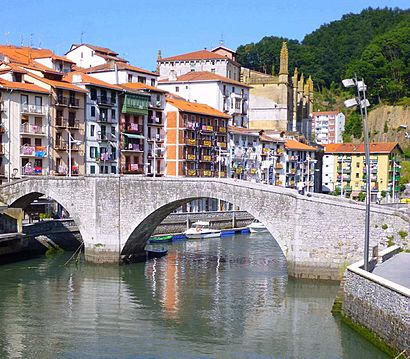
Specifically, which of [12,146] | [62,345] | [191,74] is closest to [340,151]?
[191,74]

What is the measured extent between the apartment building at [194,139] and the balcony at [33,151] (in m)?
15.7

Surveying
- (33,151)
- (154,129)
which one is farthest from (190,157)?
(33,151)

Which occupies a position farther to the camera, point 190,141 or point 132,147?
point 190,141

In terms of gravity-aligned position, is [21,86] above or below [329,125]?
below

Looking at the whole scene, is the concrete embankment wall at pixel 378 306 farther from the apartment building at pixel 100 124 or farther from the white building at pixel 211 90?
the white building at pixel 211 90

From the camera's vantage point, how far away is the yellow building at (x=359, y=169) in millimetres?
90562

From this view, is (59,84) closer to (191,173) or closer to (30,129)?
(30,129)

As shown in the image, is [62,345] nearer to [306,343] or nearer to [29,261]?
[306,343]

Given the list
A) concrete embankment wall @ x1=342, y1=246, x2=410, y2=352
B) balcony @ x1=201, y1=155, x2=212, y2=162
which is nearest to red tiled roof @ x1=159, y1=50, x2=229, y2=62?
balcony @ x1=201, y1=155, x2=212, y2=162

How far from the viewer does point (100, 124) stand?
55469 mm

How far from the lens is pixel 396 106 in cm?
10556

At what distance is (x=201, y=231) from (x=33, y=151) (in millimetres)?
15173

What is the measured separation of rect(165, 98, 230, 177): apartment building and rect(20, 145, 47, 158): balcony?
51.6ft

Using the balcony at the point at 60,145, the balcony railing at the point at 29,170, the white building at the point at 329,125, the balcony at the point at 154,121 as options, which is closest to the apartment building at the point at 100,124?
the balcony at the point at 60,145
